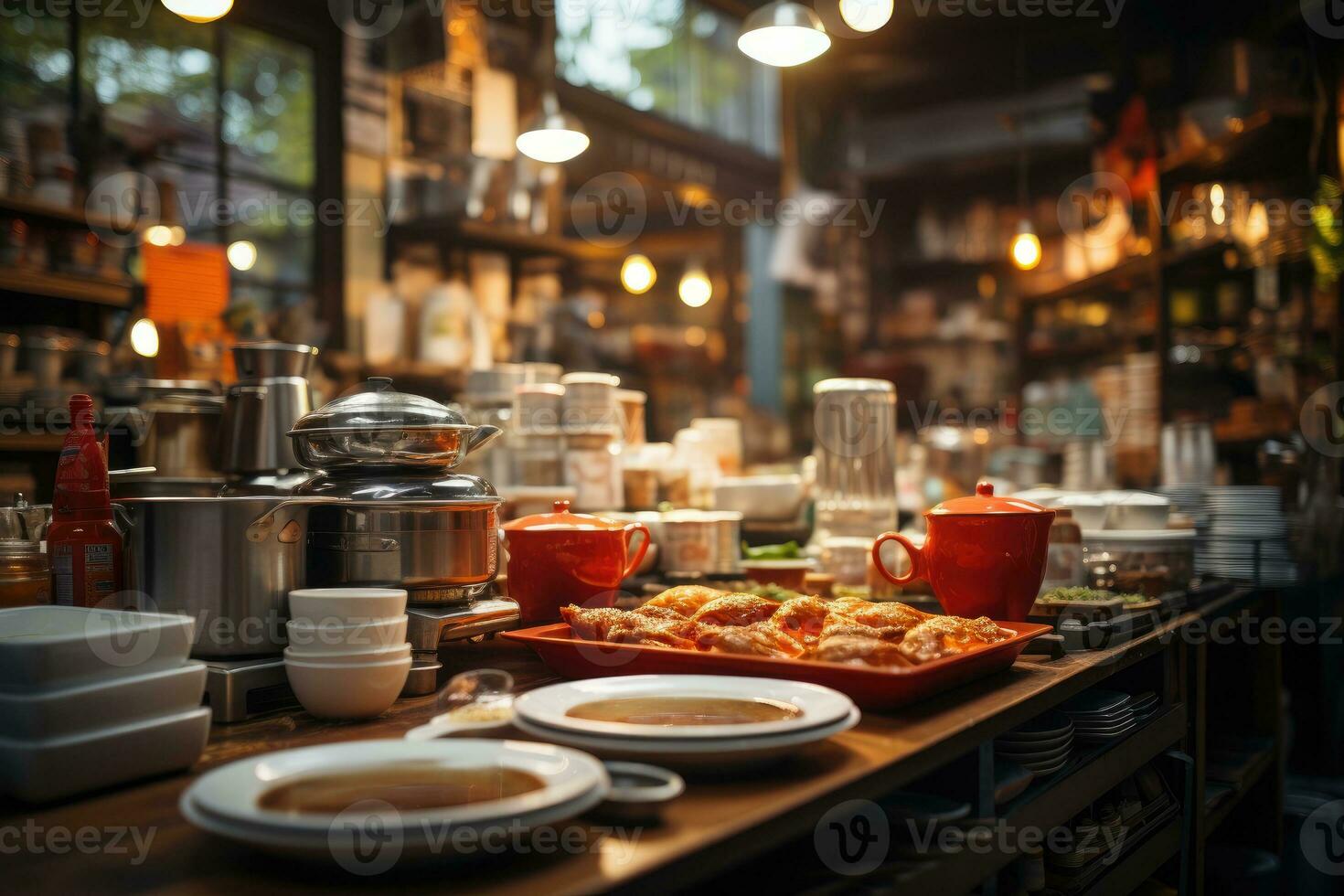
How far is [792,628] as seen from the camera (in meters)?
1.52

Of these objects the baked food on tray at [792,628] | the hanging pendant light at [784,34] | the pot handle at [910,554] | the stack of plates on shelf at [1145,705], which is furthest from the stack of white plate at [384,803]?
the hanging pendant light at [784,34]

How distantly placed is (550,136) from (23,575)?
103 inches

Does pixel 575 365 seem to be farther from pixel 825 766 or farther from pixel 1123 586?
pixel 825 766

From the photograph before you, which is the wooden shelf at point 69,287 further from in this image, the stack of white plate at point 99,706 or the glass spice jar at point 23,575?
the stack of white plate at point 99,706

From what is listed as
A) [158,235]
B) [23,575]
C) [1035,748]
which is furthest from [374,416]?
[158,235]

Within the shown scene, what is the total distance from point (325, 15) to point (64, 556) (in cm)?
418

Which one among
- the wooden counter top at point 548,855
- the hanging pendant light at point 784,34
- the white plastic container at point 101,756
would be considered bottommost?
the wooden counter top at point 548,855

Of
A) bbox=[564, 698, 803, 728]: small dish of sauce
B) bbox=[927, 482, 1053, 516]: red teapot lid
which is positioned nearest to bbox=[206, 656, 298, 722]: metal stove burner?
bbox=[564, 698, 803, 728]: small dish of sauce

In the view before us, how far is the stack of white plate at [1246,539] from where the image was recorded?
127 inches

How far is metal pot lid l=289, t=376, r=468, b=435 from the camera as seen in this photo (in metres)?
1.45

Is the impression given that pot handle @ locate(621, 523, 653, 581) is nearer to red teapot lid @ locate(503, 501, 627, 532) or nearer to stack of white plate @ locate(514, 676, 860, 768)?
red teapot lid @ locate(503, 501, 627, 532)

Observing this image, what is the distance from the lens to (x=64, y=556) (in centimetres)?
134

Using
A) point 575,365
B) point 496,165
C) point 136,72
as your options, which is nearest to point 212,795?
point 136,72

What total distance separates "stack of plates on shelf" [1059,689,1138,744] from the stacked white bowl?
42.4 inches
